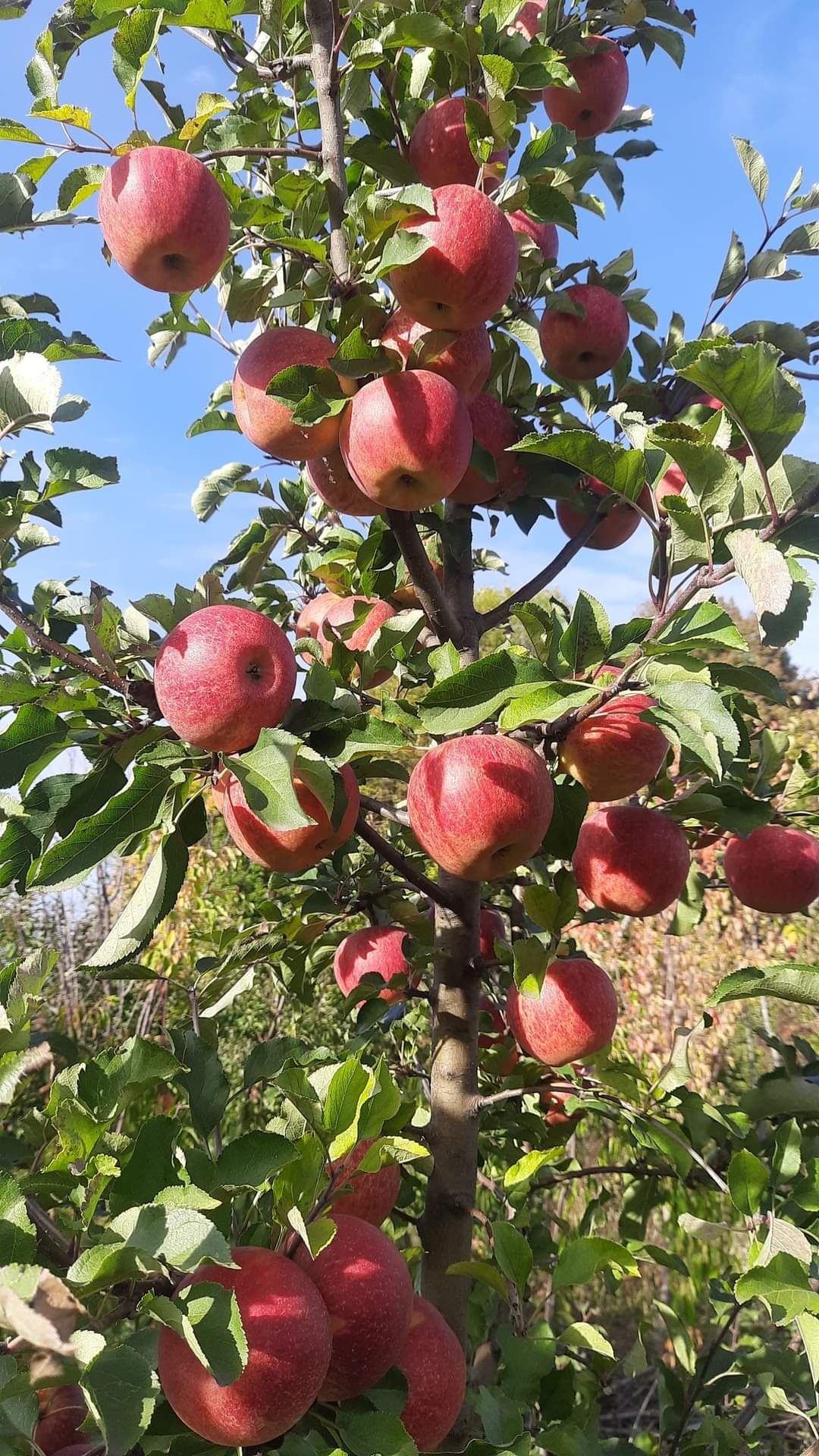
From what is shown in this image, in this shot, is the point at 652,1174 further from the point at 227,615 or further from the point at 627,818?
the point at 227,615

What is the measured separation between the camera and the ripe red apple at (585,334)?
1.62 meters

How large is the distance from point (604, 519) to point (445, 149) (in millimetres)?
638

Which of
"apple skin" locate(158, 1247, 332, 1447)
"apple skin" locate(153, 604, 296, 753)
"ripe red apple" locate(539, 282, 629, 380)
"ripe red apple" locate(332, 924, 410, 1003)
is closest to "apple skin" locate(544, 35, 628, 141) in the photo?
"ripe red apple" locate(539, 282, 629, 380)

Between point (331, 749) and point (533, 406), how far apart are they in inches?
34.8

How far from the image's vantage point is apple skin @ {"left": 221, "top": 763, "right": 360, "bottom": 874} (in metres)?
1.09

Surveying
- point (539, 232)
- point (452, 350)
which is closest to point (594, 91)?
point (539, 232)

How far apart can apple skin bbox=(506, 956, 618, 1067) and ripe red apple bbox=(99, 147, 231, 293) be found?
1127mm

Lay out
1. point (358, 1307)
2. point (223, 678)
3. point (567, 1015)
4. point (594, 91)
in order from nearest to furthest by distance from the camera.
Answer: point (358, 1307)
point (223, 678)
point (567, 1015)
point (594, 91)

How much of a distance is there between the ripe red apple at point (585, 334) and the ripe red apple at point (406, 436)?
0.53 m

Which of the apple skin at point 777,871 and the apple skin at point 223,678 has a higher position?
the apple skin at point 223,678

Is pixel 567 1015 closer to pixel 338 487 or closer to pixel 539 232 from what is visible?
pixel 338 487

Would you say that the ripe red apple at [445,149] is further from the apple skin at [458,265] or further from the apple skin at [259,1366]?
the apple skin at [259,1366]

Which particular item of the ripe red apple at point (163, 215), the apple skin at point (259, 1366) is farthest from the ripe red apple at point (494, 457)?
the apple skin at point (259, 1366)

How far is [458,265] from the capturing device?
1123 mm
